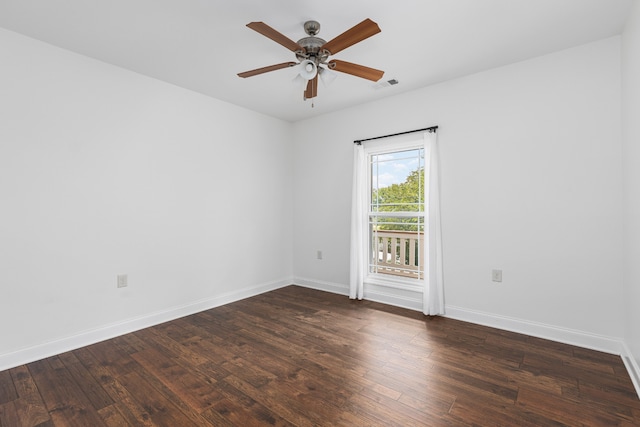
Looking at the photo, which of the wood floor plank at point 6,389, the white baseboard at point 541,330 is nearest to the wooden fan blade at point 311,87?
the white baseboard at point 541,330

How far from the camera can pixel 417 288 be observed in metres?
3.60

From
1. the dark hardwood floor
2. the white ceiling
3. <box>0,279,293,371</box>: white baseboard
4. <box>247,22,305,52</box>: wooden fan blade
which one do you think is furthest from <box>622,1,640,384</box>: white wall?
<box>0,279,293,371</box>: white baseboard

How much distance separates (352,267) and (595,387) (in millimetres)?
2475

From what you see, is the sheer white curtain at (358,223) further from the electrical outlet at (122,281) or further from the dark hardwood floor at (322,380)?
the electrical outlet at (122,281)

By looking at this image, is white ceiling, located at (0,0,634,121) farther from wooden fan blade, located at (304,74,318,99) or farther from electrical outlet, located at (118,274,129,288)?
electrical outlet, located at (118,274,129,288)

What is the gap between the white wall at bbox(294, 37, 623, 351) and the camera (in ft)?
8.30

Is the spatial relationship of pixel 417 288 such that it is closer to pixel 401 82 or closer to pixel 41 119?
pixel 401 82

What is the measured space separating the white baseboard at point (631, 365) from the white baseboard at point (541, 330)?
0.27 ft

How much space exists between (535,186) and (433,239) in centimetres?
107

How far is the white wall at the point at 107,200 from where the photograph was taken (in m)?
2.41

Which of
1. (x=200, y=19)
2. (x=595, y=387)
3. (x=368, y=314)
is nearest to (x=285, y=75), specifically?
(x=200, y=19)

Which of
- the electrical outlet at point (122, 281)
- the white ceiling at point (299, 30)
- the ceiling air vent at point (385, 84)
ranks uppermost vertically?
the ceiling air vent at point (385, 84)

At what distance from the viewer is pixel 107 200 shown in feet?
9.43

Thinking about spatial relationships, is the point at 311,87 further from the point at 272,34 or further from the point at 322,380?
the point at 322,380
